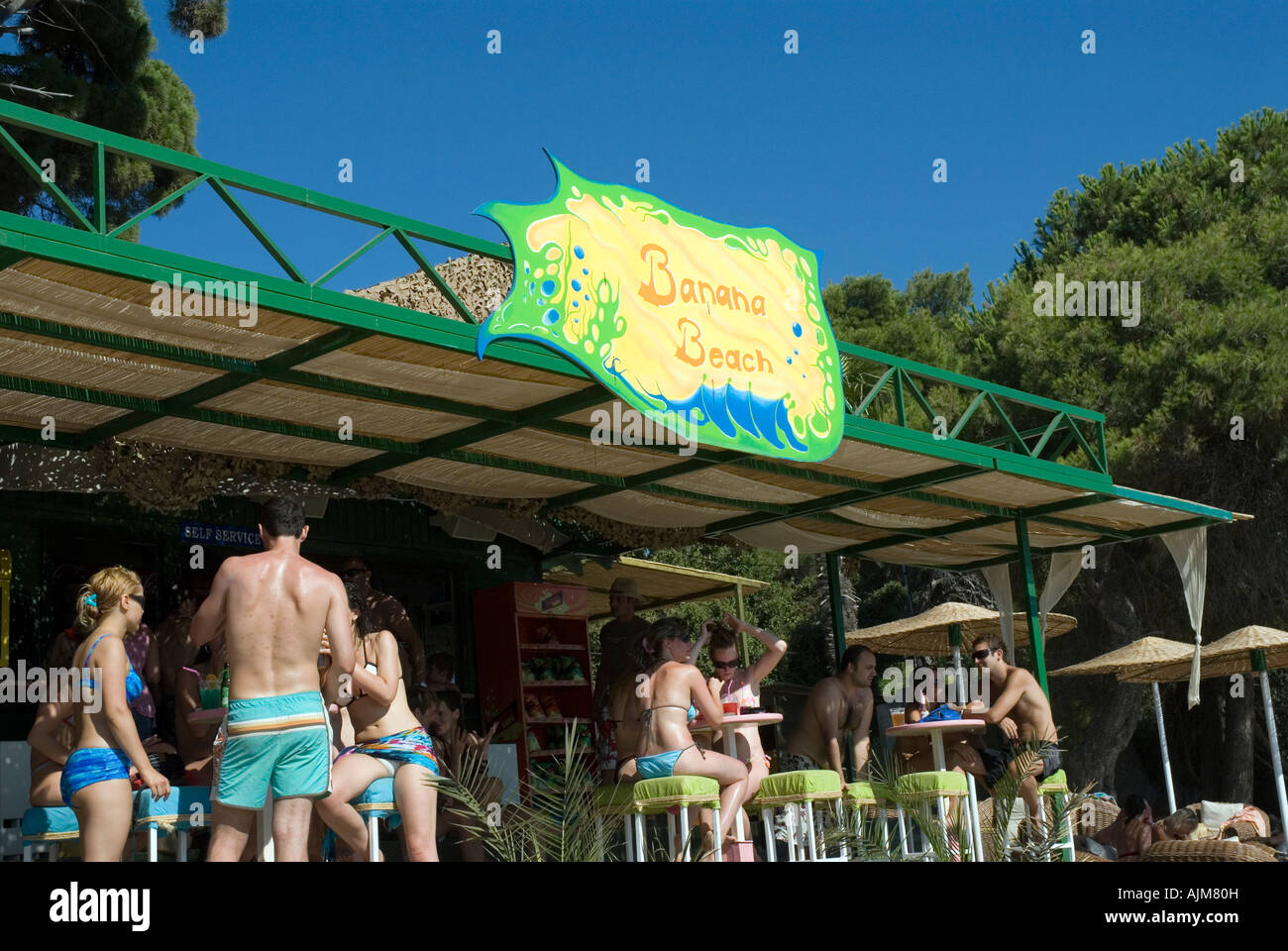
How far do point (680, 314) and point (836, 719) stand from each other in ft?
9.55

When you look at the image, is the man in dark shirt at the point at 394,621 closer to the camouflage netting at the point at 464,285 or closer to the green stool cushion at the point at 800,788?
the green stool cushion at the point at 800,788

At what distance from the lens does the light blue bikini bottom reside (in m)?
6.93

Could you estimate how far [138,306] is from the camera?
5801 mm

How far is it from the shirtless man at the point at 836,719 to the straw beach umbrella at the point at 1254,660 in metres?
5.99

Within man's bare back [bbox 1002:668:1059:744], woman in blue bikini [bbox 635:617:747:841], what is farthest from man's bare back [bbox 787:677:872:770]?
woman in blue bikini [bbox 635:617:747:841]

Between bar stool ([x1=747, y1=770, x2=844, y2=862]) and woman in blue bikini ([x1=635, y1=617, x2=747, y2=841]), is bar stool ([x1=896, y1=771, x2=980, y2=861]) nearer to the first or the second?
bar stool ([x1=747, y1=770, x2=844, y2=862])

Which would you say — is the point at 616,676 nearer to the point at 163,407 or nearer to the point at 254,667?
the point at 163,407

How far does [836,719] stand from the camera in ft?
28.6

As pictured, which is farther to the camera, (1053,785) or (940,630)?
(940,630)

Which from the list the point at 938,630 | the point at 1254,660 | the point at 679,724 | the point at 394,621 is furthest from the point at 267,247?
the point at 1254,660

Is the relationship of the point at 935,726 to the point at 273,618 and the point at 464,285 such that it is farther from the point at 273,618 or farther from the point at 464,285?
the point at 464,285
